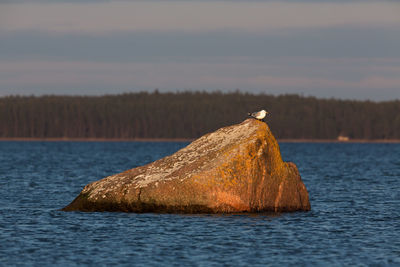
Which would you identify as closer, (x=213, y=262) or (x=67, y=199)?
(x=213, y=262)

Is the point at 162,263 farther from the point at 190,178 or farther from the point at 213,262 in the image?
the point at 190,178

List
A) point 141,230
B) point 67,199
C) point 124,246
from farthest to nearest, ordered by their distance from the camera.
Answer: point 67,199, point 141,230, point 124,246

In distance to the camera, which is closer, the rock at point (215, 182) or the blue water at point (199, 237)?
the blue water at point (199, 237)

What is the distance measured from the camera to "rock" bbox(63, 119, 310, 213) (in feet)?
70.8

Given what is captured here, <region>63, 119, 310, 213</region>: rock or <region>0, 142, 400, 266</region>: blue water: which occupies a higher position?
<region>63, 119, 310, 213</region>: rock

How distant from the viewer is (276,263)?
15430 mm

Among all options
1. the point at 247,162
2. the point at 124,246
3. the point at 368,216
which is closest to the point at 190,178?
the point at 247,162

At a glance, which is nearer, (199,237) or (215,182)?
(199,237)

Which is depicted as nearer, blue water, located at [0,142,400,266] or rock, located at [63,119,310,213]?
blue water, located at [0,142,400,266]

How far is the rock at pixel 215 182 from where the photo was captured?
21.6m

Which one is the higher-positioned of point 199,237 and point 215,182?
point 215,182

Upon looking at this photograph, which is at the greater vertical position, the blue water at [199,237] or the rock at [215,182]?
the rock at [215,182]

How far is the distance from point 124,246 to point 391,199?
15804mm

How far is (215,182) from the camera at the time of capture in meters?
21.4
